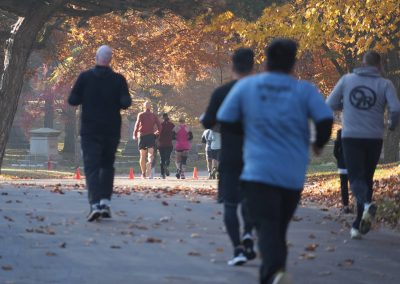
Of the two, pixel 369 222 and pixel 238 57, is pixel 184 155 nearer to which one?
pixel 369 222

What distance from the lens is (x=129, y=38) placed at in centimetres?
4166

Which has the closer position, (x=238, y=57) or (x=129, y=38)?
(x=238, y=57)

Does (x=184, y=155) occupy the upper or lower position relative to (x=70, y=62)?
lower

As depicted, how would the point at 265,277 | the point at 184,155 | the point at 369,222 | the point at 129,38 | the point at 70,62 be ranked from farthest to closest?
1. the point at 70,62
2. the point at 129,38
3. the point at 184,155
4. the point at 369,222
5. the point at 265,277

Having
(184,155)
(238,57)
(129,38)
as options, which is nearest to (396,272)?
(238,57)

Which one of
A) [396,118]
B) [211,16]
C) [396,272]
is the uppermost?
[211,16]

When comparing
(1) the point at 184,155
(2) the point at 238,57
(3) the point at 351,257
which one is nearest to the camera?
(2) the point at 238,57

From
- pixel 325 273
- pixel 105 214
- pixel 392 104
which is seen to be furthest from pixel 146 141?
pixel 325 273

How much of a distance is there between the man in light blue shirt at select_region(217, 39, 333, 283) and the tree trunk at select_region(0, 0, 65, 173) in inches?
856

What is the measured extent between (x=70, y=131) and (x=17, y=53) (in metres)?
33.3

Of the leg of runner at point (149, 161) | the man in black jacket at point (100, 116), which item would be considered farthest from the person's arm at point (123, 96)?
the leg of runner at point (149, 161)

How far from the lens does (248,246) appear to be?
32.0 feet

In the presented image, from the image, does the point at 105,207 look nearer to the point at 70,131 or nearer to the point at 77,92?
the point at 77,92

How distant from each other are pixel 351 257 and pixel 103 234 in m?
2.74
